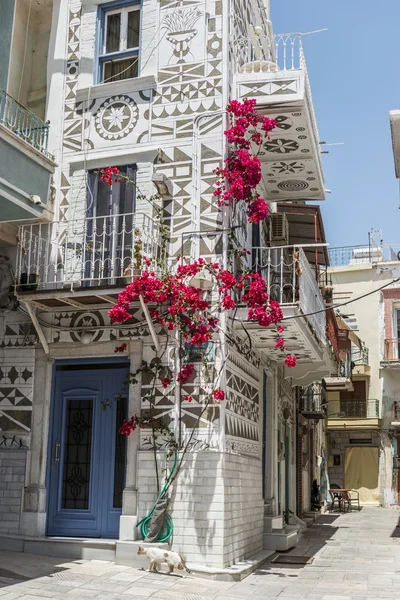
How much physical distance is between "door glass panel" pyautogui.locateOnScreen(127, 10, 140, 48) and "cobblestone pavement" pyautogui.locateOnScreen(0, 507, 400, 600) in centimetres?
835

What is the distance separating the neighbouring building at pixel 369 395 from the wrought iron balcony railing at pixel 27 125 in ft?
65.3

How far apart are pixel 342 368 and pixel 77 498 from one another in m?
18.2

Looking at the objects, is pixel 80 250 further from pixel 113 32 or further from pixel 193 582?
pixel 193 582

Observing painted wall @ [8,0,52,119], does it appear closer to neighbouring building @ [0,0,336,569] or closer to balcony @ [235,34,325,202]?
neighbouring building @ [0,0,336,569]

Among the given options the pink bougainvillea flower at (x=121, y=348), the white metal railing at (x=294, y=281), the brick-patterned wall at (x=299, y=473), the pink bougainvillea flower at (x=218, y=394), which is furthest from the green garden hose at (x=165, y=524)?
the brick-patterned wall at (x=299, y=473)

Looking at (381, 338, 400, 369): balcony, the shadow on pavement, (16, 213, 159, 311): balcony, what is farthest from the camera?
(381, 338, 400, 369): balcony

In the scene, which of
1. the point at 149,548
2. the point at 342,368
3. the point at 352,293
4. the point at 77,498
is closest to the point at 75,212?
the point at 77,498

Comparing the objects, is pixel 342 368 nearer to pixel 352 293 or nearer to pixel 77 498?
pixel 352 293

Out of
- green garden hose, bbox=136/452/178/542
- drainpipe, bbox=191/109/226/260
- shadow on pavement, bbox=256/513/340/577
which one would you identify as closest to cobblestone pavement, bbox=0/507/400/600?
shadow on pavement, bbox=256/513/340/577

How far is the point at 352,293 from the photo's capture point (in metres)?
32.6

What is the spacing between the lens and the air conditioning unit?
49.8 feet

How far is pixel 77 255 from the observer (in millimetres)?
11750

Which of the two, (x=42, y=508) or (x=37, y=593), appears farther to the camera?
(x=42, y=508)

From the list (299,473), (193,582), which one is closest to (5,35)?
(193,582)
